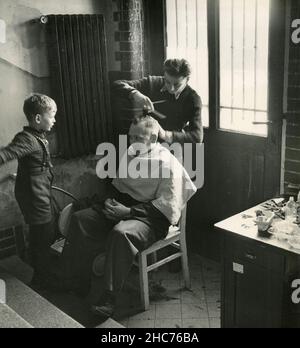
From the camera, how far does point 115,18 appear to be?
4375 millimetres

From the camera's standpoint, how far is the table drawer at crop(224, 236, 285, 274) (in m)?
Answer: 2.87

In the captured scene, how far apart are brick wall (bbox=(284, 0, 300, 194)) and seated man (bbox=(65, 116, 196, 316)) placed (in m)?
0.72

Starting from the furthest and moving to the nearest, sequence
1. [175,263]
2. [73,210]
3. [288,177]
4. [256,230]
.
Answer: [175,263]
[73,210]
[288,177]
[256,230]

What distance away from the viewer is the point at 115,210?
3695 mm

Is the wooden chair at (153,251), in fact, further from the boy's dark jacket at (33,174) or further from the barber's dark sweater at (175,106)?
the barber's dark sweater at (175,106)

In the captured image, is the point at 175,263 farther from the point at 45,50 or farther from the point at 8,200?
the point at 45,50

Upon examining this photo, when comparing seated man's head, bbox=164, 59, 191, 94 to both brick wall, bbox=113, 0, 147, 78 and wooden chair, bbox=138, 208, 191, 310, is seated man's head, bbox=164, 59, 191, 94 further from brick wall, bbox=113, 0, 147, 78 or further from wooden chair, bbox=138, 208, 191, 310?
wooden chair, bbox=138, 208, 191, 310

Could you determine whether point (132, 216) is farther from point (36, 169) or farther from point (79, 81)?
point (79, 81)

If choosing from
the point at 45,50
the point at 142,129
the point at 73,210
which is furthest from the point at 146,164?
the point at 45,50

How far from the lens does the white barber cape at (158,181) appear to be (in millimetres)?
3658

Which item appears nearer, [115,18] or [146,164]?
[146,164]

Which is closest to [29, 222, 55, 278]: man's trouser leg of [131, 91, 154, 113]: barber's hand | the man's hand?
the man's hand
